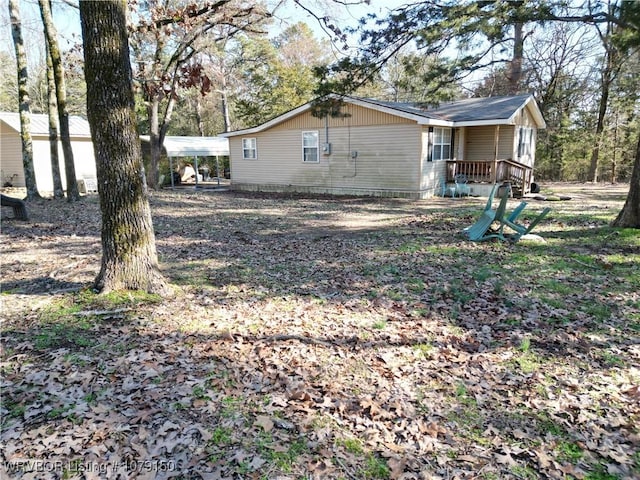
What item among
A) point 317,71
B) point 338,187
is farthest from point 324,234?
point 338,187

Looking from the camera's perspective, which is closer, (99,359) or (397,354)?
(99,359)

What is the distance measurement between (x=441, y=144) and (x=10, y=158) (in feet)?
65.8

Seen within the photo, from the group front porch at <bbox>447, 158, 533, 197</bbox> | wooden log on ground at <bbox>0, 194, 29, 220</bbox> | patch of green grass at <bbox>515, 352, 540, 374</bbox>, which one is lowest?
patch of green grass at <bbox>515, 352, 540, 374</bbox>

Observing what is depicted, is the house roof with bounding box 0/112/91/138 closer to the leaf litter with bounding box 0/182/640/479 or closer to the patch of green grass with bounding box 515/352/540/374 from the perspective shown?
the leaf litter with bounding box 0/182/640/479

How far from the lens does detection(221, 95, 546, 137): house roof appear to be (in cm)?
1628

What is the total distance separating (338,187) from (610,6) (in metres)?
11.8

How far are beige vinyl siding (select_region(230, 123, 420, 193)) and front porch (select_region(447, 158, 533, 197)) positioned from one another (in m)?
2.60

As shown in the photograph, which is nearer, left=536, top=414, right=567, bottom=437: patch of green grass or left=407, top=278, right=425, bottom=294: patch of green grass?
left=536, top=414, right=567, bottom=437: patch of green grass

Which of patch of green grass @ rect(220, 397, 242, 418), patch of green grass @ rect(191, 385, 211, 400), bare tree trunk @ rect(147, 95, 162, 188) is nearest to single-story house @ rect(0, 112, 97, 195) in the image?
bare tree trunk @ rect(147, 95, 162, 188)

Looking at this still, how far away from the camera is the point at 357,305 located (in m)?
5.33

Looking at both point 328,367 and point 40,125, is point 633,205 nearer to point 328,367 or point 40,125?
point 328,367

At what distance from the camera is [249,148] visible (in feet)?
71.3

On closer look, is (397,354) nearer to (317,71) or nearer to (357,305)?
(357,305)

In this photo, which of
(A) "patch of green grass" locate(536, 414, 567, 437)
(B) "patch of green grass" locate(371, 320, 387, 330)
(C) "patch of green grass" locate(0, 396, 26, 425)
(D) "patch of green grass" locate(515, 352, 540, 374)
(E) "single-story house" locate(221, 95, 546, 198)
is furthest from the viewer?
(E) "single-story house" locate(221, 95, 546, 198)
